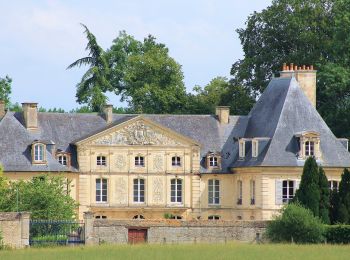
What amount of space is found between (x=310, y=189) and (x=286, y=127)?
9709 millimetres

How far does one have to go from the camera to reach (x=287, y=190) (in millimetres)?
90938

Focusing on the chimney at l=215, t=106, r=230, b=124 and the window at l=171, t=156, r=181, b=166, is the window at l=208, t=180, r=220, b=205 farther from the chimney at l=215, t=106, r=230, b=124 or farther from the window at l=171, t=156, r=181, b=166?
the chimney at l=215, t=106, r=230, b=124

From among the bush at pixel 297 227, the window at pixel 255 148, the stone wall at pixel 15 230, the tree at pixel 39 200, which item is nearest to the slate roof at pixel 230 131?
the window at pixel 255 148

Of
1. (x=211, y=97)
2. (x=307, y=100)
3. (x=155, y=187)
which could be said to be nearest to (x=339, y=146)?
(x=307, y=100)

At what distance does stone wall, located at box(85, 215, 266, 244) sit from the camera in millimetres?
79500

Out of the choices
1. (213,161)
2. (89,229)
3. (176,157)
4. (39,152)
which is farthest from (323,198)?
(39,152)

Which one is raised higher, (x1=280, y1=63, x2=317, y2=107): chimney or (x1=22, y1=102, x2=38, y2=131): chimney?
(x1=280, y1=63, x2=317, y2=107): chimney

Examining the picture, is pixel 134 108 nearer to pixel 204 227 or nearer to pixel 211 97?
pixel 211 97

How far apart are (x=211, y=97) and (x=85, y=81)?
29.5ft

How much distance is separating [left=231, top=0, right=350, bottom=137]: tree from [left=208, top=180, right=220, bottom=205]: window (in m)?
9.58

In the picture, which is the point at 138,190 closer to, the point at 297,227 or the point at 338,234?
the point at 297,227

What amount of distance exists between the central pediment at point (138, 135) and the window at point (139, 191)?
2200 mm

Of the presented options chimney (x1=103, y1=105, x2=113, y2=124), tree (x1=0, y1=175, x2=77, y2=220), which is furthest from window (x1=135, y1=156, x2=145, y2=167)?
tree (x1=0, y1=175, x2=77, y2=220)

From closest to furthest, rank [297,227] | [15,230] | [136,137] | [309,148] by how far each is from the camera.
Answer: [15,230], [297,227], [309,148], [136,137]
